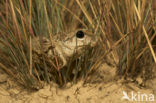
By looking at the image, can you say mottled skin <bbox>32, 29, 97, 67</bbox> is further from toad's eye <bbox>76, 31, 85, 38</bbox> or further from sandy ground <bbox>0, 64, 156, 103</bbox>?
sandy ground <bbox>0, 64, 156, 103</bbox>

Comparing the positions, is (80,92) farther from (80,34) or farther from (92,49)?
(80,34)

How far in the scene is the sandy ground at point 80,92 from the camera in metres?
1.50

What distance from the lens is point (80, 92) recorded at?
5.13 feet

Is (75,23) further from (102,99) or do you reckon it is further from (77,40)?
(102,99)

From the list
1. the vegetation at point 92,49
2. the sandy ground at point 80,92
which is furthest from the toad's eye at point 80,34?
the sandy ground at point 80,92

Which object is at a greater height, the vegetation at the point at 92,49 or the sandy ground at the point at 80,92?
the vegetation at the point at 92,49

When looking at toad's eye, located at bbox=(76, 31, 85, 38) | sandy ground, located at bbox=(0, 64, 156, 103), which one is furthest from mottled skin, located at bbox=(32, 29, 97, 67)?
sandy ground, located at bbox=(0, 64, 156, 103)

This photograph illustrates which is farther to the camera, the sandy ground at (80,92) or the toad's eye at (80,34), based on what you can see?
the sandy ground at (80,92)

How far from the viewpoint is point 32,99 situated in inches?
59.2

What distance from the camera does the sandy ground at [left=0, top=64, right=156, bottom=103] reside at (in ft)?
4.92

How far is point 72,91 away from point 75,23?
0.76m

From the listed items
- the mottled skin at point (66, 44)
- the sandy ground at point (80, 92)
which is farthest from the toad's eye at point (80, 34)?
the sandy ground at point (80, 92)

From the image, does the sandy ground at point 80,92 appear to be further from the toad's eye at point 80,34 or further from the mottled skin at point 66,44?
the toad's eye at point 80,34

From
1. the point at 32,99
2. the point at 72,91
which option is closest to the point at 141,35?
the point at 72,91
